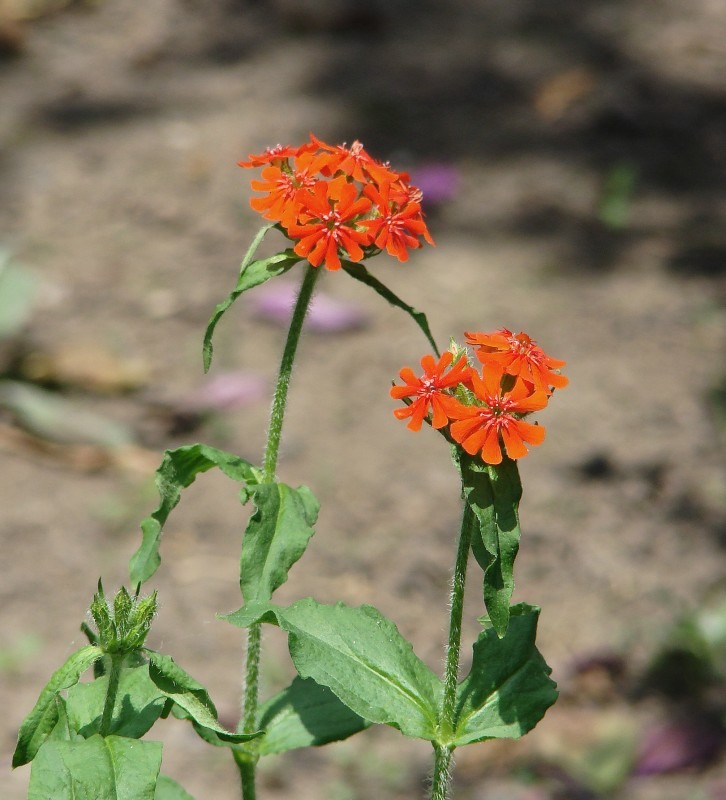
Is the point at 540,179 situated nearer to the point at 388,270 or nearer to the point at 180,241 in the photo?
the point at 388,270

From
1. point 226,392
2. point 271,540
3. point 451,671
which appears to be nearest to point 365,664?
point 451,671

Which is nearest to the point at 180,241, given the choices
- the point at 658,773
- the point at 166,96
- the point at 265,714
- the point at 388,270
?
the point at 388,270

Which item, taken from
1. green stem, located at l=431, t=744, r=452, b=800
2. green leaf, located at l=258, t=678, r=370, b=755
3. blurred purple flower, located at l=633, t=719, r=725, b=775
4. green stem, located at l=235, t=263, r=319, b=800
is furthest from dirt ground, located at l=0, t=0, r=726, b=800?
green stem, located at l=431, t=744, r=452, b=800

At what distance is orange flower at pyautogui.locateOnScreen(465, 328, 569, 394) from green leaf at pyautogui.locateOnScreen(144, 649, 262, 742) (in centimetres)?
60

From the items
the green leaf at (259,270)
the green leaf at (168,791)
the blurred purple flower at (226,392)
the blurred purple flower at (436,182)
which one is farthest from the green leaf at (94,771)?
the blurred purple flower at (436,182)

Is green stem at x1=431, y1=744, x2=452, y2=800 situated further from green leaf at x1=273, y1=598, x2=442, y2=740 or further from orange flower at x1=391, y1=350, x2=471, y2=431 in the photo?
orange flower at x1=391, y1=350, x2=471, y2=431

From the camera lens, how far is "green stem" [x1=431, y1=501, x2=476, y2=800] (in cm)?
172

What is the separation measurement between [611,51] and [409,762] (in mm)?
4644

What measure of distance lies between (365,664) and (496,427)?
48 cm

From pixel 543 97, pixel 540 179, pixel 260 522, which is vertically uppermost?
pixel 543 97

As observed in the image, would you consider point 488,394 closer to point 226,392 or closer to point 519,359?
point 519,359

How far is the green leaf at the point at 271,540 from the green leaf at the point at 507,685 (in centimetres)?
32

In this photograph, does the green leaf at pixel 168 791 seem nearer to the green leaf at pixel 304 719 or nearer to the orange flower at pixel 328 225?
the green leaf at pixel 304 719

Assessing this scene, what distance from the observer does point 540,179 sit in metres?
5.84
